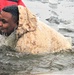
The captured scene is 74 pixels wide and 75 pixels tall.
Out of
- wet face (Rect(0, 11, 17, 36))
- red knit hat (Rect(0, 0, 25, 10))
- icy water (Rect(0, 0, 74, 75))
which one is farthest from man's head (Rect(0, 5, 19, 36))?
red knit hat (Rect(0, 0, 25, 10))

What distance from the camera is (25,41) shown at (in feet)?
18.7

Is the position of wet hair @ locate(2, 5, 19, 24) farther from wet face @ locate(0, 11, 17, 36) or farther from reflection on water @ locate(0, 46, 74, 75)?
reflection on water @ locate(0, 46, 74, 75)

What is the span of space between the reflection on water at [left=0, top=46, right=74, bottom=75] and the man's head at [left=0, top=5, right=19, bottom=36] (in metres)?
0.39

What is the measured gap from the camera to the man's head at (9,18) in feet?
18.6

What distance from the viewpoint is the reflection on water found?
5.29 metres

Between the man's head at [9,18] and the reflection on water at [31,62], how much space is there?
39cm

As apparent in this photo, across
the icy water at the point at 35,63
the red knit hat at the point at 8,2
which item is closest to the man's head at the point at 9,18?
the icy water at the point at 35,63

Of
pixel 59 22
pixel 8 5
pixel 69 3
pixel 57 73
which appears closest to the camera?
pixel 57 73

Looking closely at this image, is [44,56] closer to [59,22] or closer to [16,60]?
[16,60]

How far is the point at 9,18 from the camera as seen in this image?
5.66 m

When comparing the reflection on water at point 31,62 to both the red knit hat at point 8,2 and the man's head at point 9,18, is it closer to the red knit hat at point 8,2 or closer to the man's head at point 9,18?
the man's head at point 9,18

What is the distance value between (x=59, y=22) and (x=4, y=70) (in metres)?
4.79

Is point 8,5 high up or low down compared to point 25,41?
up

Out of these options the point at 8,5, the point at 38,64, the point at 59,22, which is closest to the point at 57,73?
the point at 38,64
